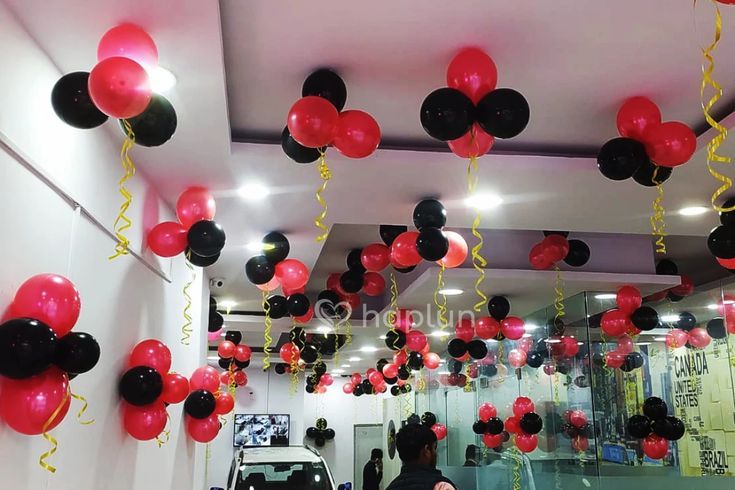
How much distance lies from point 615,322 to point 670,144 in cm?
285

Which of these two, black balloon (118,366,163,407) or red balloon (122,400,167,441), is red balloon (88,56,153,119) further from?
red balloon (122,400,167,441)

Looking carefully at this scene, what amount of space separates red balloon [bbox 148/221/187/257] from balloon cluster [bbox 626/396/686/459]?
393 centimetres

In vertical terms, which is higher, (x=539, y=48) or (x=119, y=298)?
(x=539, y=48)

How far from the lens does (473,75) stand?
2.43 metres

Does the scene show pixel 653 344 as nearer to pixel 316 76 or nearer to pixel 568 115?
pixel 568 115

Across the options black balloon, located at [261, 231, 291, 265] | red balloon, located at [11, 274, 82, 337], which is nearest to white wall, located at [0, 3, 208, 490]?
red balloon, located at [11, 274, 82, 337]

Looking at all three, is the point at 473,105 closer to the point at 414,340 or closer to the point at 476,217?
the point at 476,217

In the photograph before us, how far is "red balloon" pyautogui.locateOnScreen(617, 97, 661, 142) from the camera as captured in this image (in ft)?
9.45

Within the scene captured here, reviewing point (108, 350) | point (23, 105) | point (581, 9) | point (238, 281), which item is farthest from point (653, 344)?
point (23, 105)

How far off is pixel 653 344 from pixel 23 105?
5332 mm

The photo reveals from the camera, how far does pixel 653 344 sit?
5816 mm

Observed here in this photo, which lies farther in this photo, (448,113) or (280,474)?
(280,474)

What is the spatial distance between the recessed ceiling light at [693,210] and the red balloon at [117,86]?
348 cm

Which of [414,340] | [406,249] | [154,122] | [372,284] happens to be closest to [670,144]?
[406,249]
